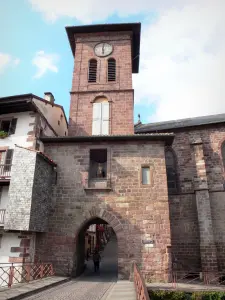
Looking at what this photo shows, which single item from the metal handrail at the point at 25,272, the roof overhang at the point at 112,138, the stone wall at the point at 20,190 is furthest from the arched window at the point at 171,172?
the stone wall at the point at 20,190

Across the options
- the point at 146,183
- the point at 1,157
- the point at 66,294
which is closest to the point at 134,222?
the point at 146,183

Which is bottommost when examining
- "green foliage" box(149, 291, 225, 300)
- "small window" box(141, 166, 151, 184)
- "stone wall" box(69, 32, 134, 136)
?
"green foliage" box(149, 291, 225, 300)

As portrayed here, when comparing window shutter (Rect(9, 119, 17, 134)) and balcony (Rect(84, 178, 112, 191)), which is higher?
window shutter (Rect(9, 119, 17, 134))

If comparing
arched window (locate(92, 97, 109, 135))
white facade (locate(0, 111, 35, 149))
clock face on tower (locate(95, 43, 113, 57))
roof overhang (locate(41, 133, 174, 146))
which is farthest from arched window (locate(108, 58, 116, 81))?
white facade (locate(0, 111, 35, 149))

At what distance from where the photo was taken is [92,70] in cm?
1789

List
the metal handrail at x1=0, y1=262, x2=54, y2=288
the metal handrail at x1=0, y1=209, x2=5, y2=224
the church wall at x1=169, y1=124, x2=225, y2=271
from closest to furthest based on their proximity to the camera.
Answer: the metal handrail at x1=0, y1=262, x2=54, y2=288 → the metal handrail at x1=0, y1=209, x2=5, y2=224 → the church wall at x1=169, y1=124, x2=225, y2=271

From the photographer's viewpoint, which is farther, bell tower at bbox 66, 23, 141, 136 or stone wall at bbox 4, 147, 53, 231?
bell tower at bbox 66, 23, 141, 136

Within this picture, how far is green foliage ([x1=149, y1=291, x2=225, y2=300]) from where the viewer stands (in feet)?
29.5

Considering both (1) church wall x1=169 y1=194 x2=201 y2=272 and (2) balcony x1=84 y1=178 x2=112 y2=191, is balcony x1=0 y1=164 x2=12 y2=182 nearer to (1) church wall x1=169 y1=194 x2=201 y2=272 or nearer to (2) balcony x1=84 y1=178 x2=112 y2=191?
(2) balcony x1=84 y1=178 x2=112 y2=191

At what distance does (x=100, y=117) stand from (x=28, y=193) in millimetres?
7411

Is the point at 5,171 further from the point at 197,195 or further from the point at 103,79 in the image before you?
the point at 197,195

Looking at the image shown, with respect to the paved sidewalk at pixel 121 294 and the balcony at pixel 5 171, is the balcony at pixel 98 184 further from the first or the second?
the paved sidewalk at pixel 121 294

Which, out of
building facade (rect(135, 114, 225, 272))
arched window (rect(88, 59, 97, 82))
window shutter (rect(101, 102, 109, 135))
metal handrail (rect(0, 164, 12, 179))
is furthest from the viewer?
arched window (rect(88, 59, 97, 82))

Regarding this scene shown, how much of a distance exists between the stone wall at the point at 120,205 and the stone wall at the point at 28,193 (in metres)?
0.92
